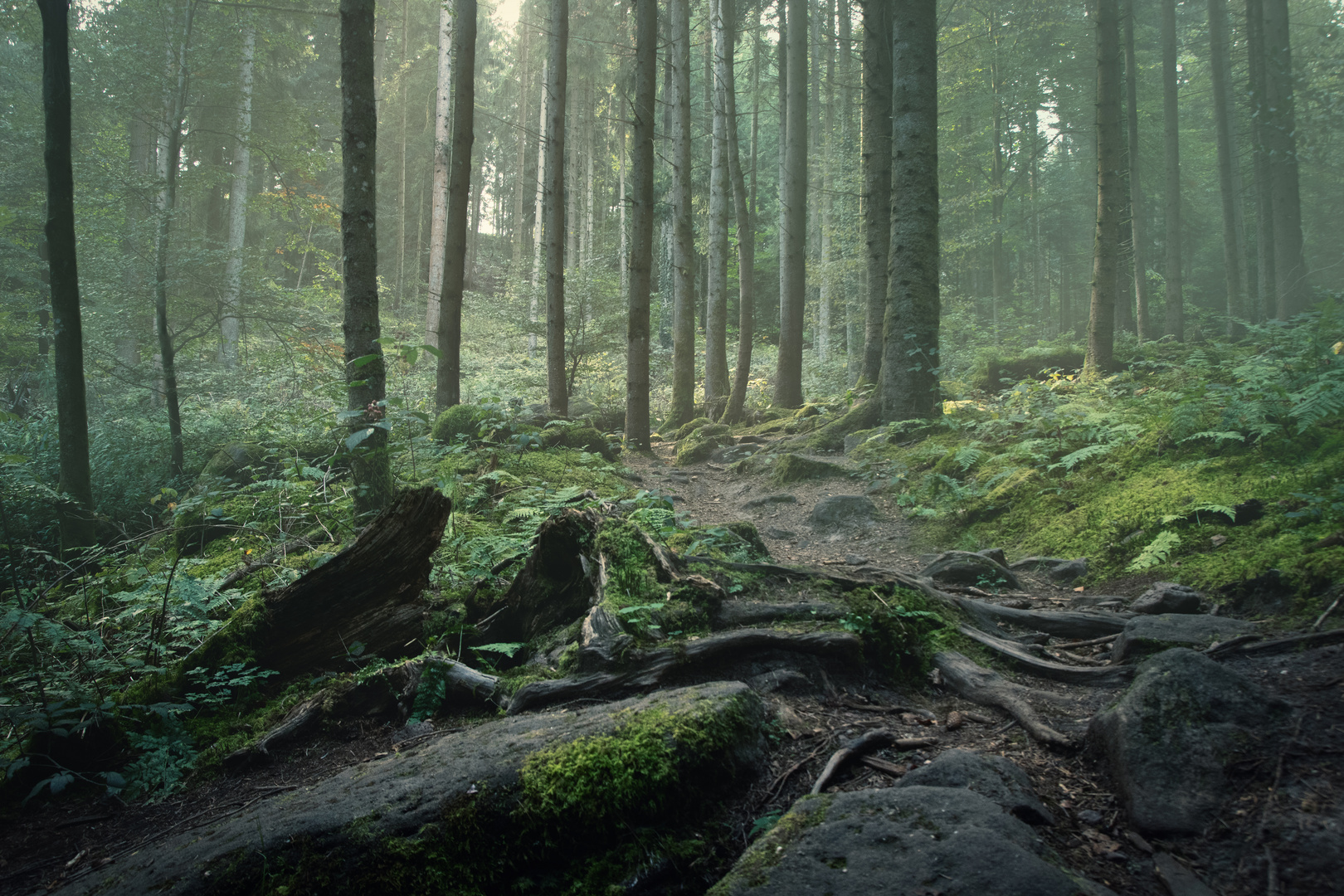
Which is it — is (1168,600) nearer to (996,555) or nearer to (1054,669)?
(1054,669)

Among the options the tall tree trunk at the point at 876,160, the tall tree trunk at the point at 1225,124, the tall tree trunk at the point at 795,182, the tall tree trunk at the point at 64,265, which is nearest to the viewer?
the tall tree trunk at the point at 64,265

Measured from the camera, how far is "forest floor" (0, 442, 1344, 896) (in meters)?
1.88

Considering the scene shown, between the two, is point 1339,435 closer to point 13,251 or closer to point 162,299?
point 162,299

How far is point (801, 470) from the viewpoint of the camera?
931 centimetres

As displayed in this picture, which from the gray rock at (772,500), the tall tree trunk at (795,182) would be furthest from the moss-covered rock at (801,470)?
the tall tree trunk at (795,182)

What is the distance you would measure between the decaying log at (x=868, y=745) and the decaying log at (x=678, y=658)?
62 cm

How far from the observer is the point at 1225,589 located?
156 inches

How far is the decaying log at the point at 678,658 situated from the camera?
3.20 meters

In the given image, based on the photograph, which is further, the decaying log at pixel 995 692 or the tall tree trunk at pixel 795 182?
the tall tree trunk at pixel 795 182

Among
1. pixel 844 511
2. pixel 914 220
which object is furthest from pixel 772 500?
pixel 914 220

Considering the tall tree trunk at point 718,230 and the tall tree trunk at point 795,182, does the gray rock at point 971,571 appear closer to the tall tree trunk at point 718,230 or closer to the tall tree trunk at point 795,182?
the tall tree trunk at point 795,182

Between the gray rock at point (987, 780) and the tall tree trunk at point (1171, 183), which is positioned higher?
the tall tree trunk at point (1171, 183)

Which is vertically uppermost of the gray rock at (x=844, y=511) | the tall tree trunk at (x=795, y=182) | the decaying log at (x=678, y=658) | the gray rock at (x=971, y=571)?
the tall tree trunk at (x=795, y=182)

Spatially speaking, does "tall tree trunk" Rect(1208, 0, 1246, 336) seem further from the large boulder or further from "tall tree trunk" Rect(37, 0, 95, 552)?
"tall tree trunk" Rect(37, 0, 95, 552)
